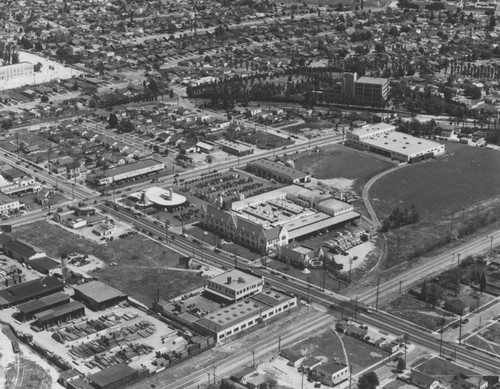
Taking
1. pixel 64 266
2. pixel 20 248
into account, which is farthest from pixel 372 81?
pixel 64 266

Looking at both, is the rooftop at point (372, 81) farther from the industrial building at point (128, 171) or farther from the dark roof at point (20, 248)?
the dark roof at point (20, 248)

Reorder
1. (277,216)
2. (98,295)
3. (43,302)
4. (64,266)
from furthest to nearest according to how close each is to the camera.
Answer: (277,216) < (64,266) < (98,295) < (43,302)

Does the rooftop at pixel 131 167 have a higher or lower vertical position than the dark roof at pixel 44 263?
higher

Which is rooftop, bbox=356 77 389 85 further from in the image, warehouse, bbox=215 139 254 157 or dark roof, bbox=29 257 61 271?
dark roof, bbox=29 257 61 271

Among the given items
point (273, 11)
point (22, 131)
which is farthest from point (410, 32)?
point (22, 131)

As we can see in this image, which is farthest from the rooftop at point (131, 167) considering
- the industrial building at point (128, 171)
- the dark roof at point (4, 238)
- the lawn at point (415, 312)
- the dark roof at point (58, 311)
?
the lawn at point (415, 312)

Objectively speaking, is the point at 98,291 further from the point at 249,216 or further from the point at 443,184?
the point at 443,184

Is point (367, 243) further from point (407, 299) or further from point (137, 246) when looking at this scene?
point (137, 246)
